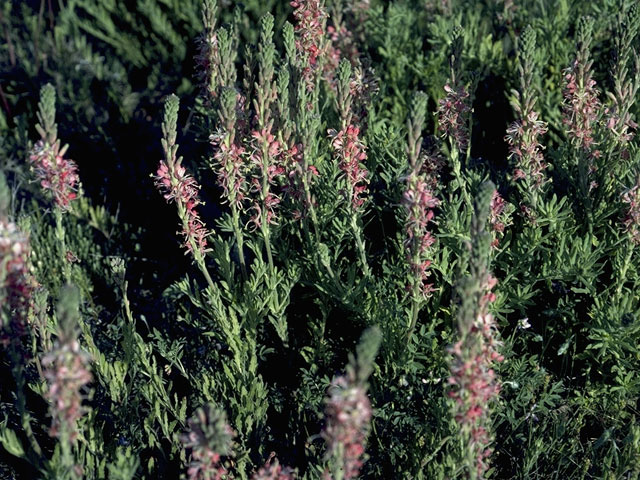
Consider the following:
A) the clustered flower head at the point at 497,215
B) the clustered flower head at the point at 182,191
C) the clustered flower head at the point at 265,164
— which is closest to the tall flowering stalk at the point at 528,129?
the clustered flower head at the point at 497,215

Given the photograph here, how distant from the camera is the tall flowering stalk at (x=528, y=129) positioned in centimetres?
379

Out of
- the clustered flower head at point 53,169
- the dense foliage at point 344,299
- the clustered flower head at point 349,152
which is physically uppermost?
the clustered flower head at point 53,169

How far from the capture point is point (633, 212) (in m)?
3.69

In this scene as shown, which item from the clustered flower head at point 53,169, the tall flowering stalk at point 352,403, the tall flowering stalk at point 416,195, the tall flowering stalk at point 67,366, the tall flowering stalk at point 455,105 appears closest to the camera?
the tall flowering stalk at point 352,403

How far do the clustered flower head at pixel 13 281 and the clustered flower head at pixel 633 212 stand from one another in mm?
2695

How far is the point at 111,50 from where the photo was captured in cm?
816

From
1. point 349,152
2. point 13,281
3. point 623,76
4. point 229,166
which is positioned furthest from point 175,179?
point 623,76

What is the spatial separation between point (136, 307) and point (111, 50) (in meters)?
3.89

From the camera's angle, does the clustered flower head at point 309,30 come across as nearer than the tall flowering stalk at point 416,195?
No

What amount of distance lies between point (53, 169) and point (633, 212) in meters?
2.65

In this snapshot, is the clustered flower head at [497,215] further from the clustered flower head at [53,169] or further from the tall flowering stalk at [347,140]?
the clustered flower head at [53,169]

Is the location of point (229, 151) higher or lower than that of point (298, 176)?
higher

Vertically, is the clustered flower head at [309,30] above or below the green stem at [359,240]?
above

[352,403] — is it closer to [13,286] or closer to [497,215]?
[13,286]
